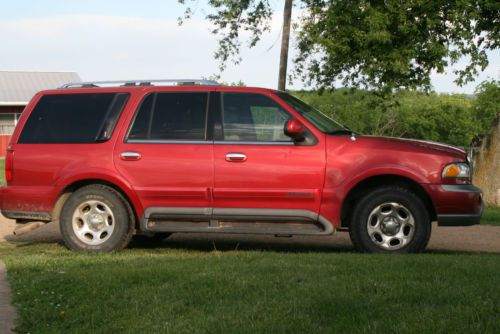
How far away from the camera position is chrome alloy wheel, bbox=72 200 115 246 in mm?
10039

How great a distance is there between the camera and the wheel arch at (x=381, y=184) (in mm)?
9656

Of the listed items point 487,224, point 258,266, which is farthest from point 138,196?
point 487,224

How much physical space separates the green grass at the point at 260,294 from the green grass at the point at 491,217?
6602 millimetres

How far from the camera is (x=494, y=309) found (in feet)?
20.2

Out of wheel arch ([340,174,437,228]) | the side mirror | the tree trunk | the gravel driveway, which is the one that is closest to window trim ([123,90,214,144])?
the side mirror

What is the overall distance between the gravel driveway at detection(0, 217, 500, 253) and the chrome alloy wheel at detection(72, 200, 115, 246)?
1.46m

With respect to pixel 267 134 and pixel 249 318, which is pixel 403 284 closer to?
pixel 249 318

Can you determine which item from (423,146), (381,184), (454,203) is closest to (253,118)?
(381,184)

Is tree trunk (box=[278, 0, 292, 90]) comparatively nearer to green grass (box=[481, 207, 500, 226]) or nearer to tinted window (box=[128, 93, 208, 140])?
green grass (box=[481, 207, 500, 226])

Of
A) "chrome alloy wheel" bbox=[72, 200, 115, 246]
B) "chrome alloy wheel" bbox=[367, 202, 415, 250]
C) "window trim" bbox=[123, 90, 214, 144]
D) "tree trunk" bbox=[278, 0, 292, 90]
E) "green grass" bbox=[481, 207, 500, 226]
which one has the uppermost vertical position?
"tree trunk" bbox=[278, 0, 292, 90]

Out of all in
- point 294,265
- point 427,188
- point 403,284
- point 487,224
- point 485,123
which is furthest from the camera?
point 485,123

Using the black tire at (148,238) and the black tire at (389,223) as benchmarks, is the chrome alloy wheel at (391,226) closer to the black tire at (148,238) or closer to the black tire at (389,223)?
the black tire at (389,223)

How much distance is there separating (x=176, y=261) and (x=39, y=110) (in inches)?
117

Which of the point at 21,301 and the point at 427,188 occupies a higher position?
the point at 427,188
